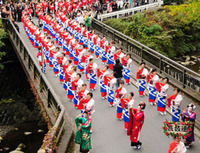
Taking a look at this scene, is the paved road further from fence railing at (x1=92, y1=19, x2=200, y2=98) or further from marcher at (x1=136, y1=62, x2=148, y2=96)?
fence railing at (x1=92, y1=19, x2=200, y2=98)

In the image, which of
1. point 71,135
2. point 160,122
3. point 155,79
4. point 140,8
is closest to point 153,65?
point 155,79

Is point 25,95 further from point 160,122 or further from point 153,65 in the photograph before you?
point 160,122

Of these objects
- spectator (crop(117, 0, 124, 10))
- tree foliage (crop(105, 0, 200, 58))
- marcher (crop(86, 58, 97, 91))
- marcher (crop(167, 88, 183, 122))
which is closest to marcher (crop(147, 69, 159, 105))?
marcher (crop(167, 88, 183, 122))

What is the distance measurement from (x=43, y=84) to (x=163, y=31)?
14637mm

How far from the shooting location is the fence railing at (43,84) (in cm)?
954

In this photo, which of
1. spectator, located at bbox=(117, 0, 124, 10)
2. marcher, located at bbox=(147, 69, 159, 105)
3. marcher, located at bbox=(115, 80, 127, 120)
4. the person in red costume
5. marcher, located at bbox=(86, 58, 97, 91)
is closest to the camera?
the person in red costume

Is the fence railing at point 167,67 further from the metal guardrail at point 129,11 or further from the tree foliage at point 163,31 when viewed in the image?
the metal guardrail at point 129,11

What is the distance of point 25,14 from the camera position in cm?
2550

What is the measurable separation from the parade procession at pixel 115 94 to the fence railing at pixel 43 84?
1.76 ft

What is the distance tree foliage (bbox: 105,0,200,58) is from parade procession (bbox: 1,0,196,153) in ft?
13.9

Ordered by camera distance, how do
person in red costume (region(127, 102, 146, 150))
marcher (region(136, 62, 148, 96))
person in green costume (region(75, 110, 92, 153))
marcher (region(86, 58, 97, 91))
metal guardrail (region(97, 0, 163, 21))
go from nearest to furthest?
person in green costume (region(75, 110, 92, 153))
person in red costume (region(127, 102, 146, 150))
marcher (region(136, 62, 148, 96))
marcher (region(86, 58, 97, 91))
metal guardrail (region(97, 0, 163, 21))

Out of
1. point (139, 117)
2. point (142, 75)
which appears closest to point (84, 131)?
point (139, 117)

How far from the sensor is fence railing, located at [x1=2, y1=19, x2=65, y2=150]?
9539mm

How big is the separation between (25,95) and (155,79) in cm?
1510
